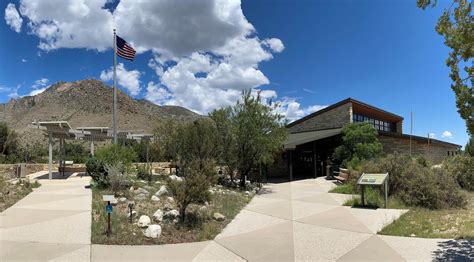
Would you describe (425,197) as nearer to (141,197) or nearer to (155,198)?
(155,198)

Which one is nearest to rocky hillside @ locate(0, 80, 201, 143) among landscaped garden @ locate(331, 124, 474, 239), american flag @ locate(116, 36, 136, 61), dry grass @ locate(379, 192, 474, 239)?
american flag @ locate(116, 36, 136, 61)

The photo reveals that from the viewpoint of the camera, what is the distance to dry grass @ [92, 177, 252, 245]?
666cm

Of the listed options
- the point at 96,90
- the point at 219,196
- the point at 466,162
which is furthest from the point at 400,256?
the point at 96,90

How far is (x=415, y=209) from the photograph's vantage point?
9.93 meters

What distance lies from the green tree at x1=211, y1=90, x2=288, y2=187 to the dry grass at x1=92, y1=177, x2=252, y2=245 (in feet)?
18.8

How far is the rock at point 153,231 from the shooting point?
6.80m

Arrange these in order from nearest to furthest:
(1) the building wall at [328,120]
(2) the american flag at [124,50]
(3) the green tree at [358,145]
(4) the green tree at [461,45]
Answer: (4) the green tree at [461,45] < (2) the american flag at [124,50] < (3) the green tree at [358,145] < (1) the building wall at [328,120]

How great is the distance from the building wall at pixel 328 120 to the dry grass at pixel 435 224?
17737 mm

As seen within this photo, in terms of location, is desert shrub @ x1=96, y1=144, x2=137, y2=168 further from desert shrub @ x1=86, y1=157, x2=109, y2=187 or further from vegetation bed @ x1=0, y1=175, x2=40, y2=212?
vegetation bed @ x1=0, y1=175, x2=40, y2=212

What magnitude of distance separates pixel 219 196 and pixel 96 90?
7392 cm

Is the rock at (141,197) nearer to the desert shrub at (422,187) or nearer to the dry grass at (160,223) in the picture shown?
the dry grass at (160,223)

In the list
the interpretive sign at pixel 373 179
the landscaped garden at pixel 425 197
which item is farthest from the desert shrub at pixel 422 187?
the interpretive sign at pixel 373 179

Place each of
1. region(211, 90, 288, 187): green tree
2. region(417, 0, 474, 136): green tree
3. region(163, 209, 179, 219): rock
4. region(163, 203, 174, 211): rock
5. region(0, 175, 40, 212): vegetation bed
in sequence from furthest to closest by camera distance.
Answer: region(211, 90, 288, 187): green tree < region(0, 175, 40, 212): vegetation bed < region(163, 203, 174, 211): rock < region(163, 209, 179, 219): rock < region(417, 0, 474, 136): green tree

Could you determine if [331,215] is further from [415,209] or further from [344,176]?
[344,176]
